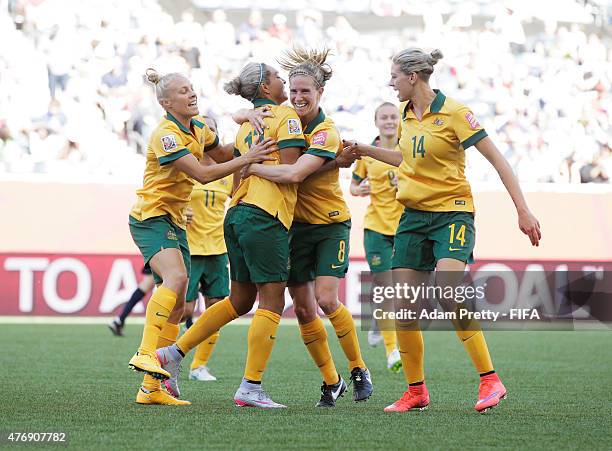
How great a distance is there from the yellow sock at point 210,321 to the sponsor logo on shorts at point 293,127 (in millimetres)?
1114

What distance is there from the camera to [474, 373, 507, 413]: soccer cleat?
597cm

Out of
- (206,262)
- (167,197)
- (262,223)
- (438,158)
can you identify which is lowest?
(206,262)

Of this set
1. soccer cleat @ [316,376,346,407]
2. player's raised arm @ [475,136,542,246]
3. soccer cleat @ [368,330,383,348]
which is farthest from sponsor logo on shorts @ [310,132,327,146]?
soccer cleat @ [368,330,383,348]

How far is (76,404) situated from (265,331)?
1.20 metres

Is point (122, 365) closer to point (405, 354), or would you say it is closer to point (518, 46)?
point (405, 354)

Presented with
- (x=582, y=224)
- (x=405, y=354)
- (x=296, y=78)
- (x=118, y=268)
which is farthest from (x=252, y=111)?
(x=582, y=224)

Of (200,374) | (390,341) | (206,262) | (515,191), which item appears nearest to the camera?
Answer: (515,191)

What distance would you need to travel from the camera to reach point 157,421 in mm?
5578

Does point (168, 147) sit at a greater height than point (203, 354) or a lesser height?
greater

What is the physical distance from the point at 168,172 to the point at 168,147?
0.26 meters

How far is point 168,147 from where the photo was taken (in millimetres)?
Result: 6293

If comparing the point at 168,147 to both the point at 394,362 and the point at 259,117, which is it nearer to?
the point at 259,117

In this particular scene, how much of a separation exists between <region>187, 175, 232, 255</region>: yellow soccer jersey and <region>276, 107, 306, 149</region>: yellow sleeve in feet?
8.43

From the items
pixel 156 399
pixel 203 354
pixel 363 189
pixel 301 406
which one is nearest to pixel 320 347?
pixel 301 406
